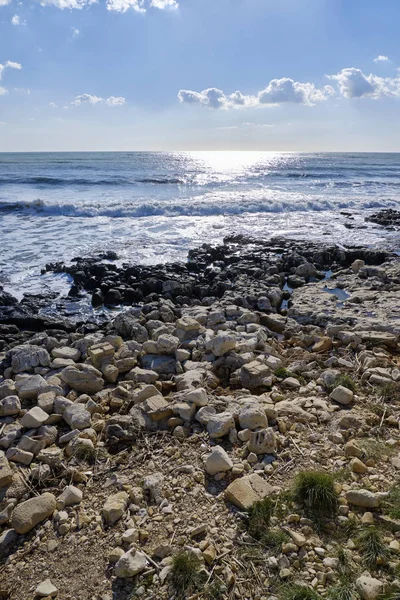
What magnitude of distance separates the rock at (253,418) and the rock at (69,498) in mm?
1411

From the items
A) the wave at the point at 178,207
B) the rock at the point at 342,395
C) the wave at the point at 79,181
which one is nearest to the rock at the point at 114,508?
the rock at the point at 342,395

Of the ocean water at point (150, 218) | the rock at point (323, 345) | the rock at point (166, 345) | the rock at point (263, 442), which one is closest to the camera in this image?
the rock at point (263, 442)

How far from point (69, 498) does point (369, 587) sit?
6.46 ft

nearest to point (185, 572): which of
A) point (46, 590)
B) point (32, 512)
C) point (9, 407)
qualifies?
point (46, 590)

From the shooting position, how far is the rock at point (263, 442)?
3.35 metres

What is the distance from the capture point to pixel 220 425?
3.56 meters

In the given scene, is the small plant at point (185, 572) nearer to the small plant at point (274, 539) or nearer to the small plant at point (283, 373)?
the small plant at point (274, 539)

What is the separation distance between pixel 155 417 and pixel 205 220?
14583 mm

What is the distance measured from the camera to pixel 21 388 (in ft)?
14.5

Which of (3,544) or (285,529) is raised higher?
(285,529)

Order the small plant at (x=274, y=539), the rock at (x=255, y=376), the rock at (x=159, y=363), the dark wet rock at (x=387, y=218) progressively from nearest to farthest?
1. the small plant at (x=274, y=539)
2. the rock at (x=255, y=376)
3. the rock at (x=159, y=363)
4. the dark wet rock at (x=387, y=218)

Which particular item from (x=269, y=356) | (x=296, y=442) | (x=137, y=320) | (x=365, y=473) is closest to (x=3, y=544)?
(x=296, y=442)

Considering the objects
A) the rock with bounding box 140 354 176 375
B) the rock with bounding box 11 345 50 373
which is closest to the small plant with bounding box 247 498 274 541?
the rock with bounding box 140 354 176 375

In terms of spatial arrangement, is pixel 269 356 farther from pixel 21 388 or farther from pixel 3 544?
pixel 3 544
